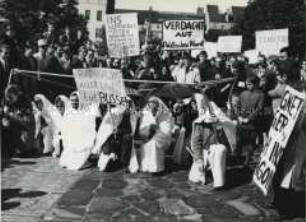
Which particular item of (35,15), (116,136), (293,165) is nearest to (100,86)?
(116,136)

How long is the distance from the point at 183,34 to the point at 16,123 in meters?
6.23

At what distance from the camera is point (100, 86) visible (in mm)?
10094

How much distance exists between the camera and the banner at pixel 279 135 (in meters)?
7.13

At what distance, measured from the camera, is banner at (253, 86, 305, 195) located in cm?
713

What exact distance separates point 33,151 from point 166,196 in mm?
3660

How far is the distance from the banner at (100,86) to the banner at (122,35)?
2584 mm

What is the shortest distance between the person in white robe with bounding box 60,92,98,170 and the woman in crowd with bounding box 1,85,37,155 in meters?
0.75

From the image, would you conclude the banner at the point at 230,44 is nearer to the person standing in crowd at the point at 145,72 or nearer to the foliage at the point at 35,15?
the person standing in crowd at the point at 145,72

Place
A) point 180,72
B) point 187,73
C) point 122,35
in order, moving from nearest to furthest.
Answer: point 122,35 < point 187,73 < point 180,72

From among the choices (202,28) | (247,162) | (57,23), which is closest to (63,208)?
(247,162)

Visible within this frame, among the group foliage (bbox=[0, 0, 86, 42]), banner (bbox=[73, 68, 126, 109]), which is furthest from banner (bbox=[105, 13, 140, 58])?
foliage (bbox=[0, 0, 86, 42])

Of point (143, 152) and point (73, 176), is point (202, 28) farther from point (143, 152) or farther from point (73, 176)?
point (73, 176)

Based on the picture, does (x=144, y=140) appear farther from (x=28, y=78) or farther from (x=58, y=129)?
(x=28, y=78)

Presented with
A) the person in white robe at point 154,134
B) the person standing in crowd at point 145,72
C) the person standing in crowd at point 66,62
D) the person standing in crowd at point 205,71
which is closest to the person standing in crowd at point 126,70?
the person standing in crowd at point 145,72
